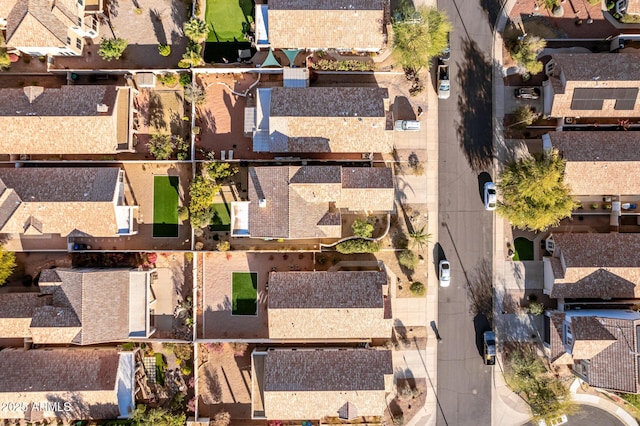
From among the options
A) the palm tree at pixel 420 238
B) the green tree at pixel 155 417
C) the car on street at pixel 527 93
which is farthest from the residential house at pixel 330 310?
the car on street at pixel 527 93

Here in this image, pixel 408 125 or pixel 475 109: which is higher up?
pixel 475 109

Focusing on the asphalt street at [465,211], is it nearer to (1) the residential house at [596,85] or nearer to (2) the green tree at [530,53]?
(2) the green tree at [530,53]

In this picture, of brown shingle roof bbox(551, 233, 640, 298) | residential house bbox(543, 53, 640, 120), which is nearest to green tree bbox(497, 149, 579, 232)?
brown shingle roof bbox(551, 233, 640, 298)

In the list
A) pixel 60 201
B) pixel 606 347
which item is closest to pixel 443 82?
pixel 606 347

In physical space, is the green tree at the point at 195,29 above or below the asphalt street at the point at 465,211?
above

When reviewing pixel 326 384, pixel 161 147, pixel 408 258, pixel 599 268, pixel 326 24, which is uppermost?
pixel 326 24

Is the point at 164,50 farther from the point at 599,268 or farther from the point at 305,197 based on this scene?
the point at 599,268

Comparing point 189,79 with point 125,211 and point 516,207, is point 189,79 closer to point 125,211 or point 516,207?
point 125,211
